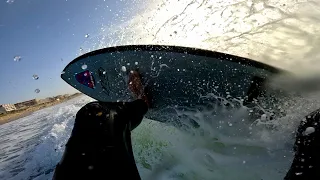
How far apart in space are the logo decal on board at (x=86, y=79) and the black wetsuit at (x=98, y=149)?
297 centimetres

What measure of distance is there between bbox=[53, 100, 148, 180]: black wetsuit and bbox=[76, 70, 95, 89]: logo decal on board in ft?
9.73

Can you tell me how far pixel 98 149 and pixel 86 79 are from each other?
3.51 m

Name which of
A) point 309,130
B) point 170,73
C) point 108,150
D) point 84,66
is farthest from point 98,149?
point 84,66

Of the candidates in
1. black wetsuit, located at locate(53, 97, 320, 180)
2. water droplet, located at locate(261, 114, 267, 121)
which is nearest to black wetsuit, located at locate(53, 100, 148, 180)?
black wetsuit, located at locate(53, 97, 320, 180)

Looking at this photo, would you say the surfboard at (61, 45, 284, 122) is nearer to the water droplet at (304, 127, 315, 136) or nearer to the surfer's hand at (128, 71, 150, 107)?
the surfer's hand at (128, 71, 150, 107)

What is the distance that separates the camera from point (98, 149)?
159 cm

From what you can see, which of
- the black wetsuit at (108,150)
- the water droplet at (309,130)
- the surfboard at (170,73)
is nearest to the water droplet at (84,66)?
the surfboard at (170,73)

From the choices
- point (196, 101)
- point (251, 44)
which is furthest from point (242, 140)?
point (251, 44)

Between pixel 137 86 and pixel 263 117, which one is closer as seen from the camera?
pixel 263 117

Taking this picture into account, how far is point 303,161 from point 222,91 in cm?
227

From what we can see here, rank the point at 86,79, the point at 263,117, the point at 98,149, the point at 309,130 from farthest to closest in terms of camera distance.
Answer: the point at 86,79
the point at 263,117
the point at 98,149
the point at 309,130

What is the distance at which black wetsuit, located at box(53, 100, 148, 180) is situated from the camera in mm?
1485

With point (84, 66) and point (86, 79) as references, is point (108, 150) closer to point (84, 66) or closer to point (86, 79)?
point (84, 66)

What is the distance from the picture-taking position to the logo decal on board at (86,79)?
4826 millimetres
